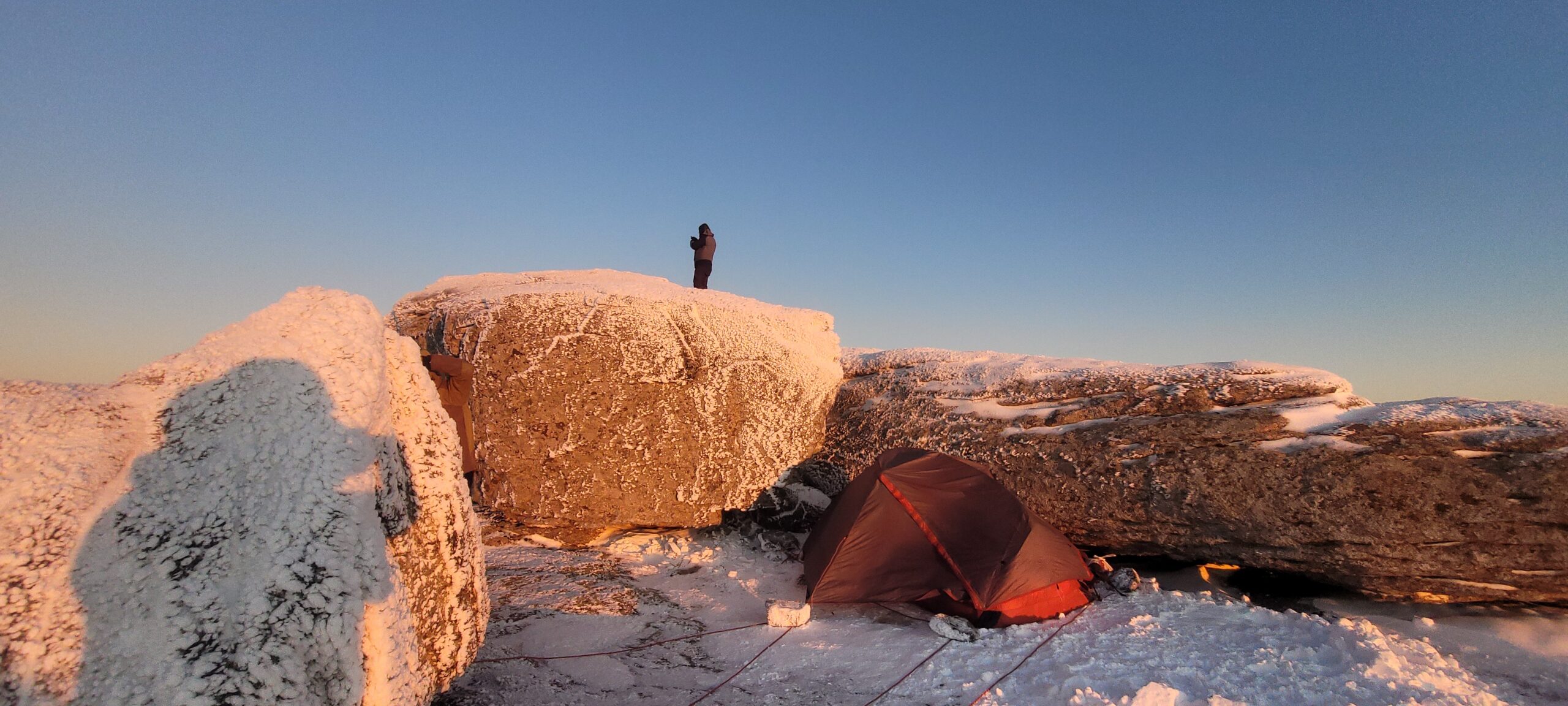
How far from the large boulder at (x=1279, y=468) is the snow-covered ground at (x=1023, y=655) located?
20.0 inches

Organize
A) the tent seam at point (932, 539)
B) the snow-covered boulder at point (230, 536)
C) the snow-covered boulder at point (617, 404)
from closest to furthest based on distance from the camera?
the snow-covered boulder at point (230, 536), the tent seam at point (932, 539), the snow-covered boulder at point (617, 404)

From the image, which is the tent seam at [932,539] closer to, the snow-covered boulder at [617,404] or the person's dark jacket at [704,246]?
the snow-covered boulder at [617,404]

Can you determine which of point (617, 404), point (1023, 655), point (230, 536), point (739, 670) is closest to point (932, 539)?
point (1023, 655)

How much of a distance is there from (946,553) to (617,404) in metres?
4.29

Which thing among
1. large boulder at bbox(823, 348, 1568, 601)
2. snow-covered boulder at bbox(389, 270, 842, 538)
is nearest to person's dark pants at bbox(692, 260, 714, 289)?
snow-covered boulder at bbox(389, 270, 842, 538)

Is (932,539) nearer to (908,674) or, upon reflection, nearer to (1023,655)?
(1023,655)

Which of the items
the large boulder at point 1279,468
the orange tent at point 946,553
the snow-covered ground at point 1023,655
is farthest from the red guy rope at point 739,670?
the large boulder at point 1279,468

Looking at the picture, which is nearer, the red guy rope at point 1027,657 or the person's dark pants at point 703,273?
the red guy rope at point 1027,657

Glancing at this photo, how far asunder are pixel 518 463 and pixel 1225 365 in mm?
8446

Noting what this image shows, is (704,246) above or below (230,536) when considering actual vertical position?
above

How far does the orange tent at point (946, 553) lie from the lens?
5.81m

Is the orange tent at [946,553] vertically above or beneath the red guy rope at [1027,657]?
above

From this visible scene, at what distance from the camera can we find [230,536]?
3.18 meters

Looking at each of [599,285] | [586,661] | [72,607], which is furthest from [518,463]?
[72,607]
